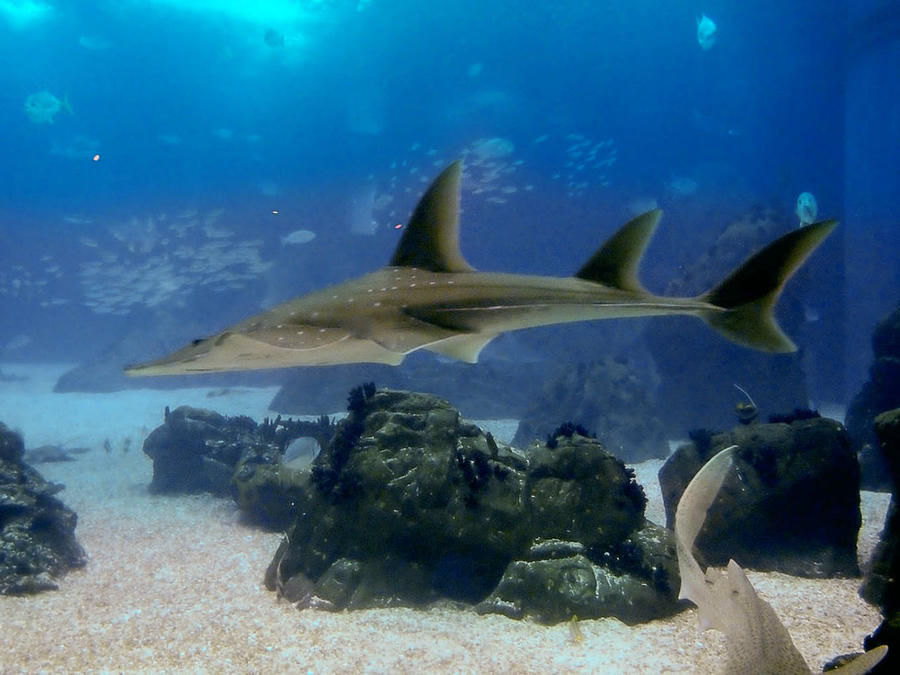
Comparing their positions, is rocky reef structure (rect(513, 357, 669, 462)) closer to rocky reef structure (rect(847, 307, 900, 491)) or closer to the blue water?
rocky reef structure (rect(847, 307, 900, 491))

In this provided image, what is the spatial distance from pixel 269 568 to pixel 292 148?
1314 inches

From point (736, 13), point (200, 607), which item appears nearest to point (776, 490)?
point (200, 607)

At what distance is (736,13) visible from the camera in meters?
27.9

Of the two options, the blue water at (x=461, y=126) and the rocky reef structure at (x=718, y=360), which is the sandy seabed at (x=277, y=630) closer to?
the rocky reef structure at (x=718, y=360)

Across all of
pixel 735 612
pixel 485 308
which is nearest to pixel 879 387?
pixel 735 612

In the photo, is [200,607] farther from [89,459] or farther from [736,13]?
[736,13]

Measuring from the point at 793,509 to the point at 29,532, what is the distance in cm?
943

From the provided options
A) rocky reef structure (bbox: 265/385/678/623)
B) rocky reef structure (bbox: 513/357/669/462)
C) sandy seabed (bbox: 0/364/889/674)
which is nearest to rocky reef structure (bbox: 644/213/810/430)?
rocky reef structure (bbox: 513/357/669/462)

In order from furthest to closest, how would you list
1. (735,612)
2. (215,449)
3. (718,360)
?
(718,360)
(215,449)
(735,612)

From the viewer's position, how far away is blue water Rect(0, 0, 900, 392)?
27.4 meters

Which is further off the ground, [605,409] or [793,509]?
[605,409]

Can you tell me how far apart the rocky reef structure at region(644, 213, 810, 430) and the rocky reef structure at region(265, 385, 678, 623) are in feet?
47.2

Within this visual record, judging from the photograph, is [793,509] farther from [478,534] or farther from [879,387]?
[879,387]

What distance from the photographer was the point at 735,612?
2.71 meters
